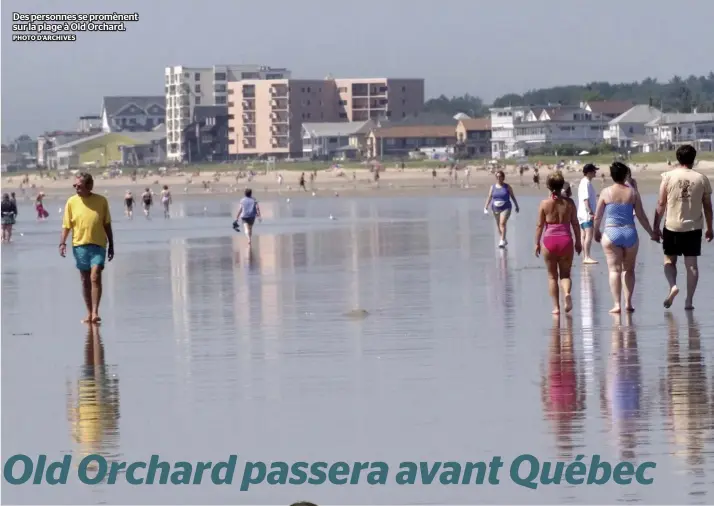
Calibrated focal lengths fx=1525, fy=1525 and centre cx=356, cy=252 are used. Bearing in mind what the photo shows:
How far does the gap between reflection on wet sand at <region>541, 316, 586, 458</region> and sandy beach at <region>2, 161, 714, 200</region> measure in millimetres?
57668

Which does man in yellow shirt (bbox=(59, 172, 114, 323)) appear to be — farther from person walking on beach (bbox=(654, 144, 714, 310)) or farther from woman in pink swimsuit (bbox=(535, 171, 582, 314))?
person walking on beach (bbox=(654, 144, 714, 310))

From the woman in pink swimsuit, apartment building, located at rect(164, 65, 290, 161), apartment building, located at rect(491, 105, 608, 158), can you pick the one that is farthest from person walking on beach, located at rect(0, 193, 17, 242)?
apartment building, located at rect(164, 65, 290, 161)

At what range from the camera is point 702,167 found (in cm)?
9038

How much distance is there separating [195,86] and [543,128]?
6066 centimetres

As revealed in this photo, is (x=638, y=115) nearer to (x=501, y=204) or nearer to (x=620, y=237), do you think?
(x=501, y=204)

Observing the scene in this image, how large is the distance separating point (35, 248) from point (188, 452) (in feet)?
87.1

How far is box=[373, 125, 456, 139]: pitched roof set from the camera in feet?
503

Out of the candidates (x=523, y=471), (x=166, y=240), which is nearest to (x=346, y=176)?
(x=166, y=240)

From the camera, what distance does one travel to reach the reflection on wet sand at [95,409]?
341 inches

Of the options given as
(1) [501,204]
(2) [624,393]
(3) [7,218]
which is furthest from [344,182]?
(2) [624,393]

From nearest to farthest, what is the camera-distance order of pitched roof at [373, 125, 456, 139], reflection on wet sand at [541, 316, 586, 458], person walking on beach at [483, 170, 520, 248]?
reflection on wet sand at [541, 316, 586, 458] → person walking on beach at [483, 170, 520, 248] → pitched roof at [373, 125, 456, 139]

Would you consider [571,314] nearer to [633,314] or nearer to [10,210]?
[633,314]

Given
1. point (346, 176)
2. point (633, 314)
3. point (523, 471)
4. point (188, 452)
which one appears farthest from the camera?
point (346, 176)

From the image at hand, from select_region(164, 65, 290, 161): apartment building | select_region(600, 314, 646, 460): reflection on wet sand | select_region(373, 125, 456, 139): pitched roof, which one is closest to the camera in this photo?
select_region(600, 314, 646, 460): reflection on wet sand
